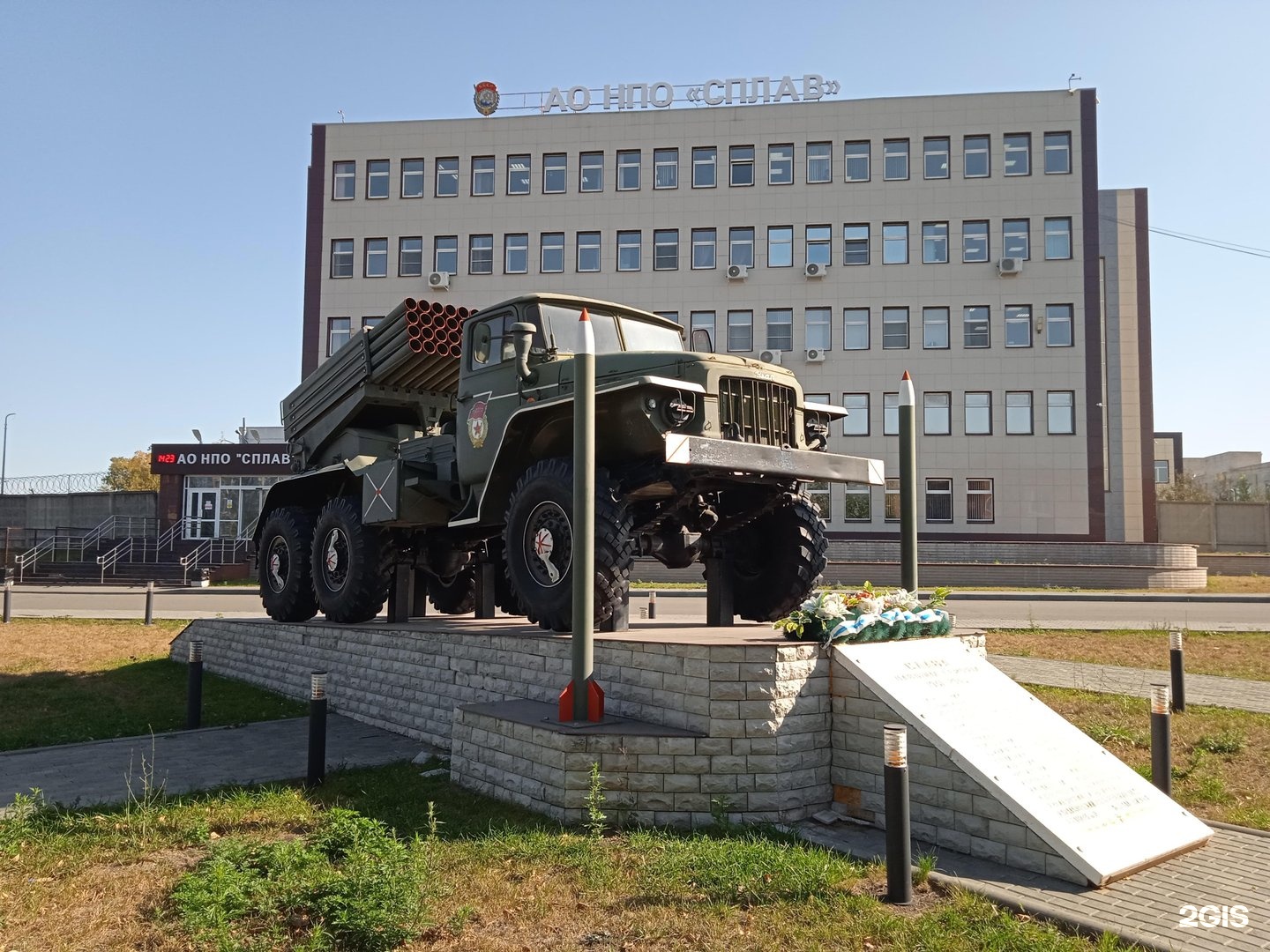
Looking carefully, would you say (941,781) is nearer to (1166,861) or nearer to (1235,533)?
(1166,861)

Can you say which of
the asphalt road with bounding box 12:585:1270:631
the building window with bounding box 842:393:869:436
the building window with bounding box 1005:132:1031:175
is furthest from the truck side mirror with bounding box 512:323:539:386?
the building window with bounding box 1005:132:1031:175

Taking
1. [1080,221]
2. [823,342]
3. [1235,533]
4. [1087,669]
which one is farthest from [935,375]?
[1087,669]

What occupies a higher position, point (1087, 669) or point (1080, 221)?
point (1080, 221)

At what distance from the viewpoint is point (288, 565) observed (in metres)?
13.0

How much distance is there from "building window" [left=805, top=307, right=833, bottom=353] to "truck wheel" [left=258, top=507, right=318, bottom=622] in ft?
87.1

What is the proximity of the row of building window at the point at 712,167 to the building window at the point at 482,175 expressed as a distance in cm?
3

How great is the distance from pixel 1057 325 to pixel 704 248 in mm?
12793

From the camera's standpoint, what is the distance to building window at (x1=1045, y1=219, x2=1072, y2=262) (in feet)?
117

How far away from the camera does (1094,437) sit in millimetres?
35531

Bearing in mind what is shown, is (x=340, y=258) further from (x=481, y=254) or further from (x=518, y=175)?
(x=518, y=175)

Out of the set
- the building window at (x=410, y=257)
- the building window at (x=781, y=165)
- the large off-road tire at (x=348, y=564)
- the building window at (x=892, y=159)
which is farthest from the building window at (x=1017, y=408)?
the large off-road tire at (x=348, y=564)

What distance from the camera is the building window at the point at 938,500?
118 feet

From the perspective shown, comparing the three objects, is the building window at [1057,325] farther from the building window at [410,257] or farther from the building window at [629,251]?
the building window at [410,257]

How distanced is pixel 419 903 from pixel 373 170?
37660mm
